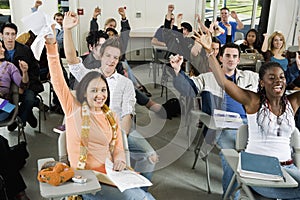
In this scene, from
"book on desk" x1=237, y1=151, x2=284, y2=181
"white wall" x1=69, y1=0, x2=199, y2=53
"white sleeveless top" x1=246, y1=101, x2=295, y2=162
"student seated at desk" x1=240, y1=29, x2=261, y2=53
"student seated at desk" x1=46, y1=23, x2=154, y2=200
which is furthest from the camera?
"white wall" x1=69, y1=0, x2=199, y2=53

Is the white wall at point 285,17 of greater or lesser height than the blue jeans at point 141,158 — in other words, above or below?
above

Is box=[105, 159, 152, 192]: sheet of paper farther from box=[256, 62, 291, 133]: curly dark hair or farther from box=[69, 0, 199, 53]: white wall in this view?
box=[69, 0, 199, 53]: white wall

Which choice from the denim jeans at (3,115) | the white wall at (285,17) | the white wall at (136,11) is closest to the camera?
the denim jeans at (3,115)

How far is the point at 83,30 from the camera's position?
6.73 m

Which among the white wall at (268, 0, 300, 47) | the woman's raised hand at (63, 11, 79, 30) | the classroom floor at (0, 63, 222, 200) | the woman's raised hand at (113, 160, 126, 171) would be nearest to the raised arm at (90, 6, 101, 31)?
the classroom floor at (0, 63, 222, 200)

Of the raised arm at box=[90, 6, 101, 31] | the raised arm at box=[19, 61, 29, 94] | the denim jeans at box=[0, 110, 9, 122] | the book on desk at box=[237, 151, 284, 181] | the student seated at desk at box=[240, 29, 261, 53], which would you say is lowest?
the denim jeans at box=[0, 110, 9, 122]

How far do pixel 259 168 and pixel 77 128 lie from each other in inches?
39.5

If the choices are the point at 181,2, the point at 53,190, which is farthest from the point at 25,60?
the point at 181,2

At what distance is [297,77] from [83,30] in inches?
178

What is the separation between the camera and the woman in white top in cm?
211

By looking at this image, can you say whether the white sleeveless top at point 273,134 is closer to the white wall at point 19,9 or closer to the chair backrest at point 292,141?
the chair backrest at point 292,141

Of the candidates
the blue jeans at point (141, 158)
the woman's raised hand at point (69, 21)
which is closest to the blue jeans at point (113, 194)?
the blue jeans at point (141, 158)

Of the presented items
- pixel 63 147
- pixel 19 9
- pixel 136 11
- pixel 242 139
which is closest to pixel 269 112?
pixel 242 139

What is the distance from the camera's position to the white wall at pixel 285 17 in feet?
20.8
